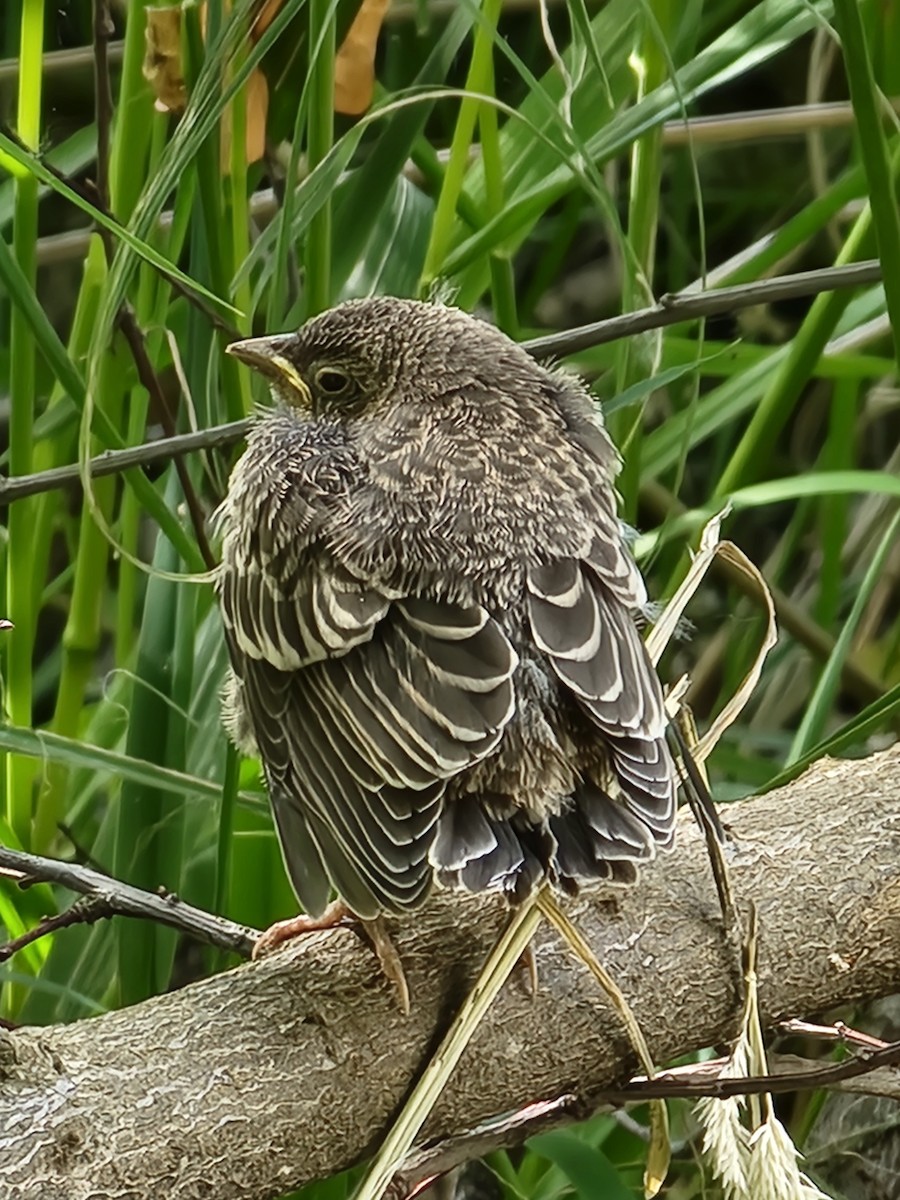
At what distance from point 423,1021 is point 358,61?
97 cm

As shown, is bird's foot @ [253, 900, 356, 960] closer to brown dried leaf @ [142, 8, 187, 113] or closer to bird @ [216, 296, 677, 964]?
bird @ [216, 296, 677, 964]

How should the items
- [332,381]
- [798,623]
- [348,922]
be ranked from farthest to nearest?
[798,623], [332,381], [348,922]

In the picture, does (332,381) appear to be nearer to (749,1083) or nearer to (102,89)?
(102,89)

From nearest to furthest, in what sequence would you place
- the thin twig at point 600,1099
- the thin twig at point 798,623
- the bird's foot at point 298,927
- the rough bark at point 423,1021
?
1. the rough bark at point 423,1021
2. the thin twig at point 600,1099
3. the bird's foot at point 298,927
4. the thin twig at point 798,623

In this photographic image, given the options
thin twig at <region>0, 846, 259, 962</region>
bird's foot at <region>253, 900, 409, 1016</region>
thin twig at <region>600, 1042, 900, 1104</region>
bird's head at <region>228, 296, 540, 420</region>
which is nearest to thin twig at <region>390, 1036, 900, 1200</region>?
thin twig at <region>600, 1042, 900, 1104</region>

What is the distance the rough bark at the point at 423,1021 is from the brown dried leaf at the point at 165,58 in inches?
30.1

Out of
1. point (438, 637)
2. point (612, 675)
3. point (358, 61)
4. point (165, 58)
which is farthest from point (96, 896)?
point (358, 61)

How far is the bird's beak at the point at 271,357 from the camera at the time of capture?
62.5 inches

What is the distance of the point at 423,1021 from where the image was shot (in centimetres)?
124

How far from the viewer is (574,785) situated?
1255 millimetres

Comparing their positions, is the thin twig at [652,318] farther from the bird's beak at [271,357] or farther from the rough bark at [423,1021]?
the rough bark at [423,1021]

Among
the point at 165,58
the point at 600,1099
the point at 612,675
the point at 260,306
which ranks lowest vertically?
the point at 600,1099

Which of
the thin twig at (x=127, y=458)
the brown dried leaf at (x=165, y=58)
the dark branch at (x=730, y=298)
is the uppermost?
Answer: the brown dried leaf at (x=165, y=58)

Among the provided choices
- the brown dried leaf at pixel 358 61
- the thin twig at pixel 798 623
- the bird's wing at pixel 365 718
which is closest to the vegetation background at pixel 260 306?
the brown dried leaf at pixel 358 61
